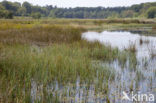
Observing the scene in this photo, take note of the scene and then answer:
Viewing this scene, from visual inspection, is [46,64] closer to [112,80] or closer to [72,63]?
[72,63]

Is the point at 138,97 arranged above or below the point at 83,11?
below

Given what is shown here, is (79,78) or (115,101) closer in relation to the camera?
(115,101)

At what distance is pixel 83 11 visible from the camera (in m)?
129

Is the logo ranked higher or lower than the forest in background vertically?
lower

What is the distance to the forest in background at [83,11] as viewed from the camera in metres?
72.7

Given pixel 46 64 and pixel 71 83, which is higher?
pixel 46 64

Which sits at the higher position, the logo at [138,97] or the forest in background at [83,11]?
the forest in background at [83,11]

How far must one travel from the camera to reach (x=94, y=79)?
6.02 meters

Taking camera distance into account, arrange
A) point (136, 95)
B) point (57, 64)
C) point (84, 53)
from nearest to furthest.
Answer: point (136, 95)
point (57, 64)
point (84, 53)

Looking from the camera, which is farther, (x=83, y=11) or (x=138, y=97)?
(x=83, y=11)

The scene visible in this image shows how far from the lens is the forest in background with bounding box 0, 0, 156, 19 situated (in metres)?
72.7

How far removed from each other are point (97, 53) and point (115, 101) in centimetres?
474

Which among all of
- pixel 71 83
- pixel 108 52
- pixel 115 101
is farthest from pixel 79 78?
pixel 108 52

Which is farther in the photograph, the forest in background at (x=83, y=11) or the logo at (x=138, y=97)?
the forest in background at (x=83, y=11)
